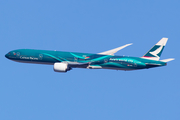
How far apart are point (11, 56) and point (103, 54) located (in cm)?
2303

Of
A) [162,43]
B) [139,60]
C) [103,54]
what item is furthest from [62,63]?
[162,43]

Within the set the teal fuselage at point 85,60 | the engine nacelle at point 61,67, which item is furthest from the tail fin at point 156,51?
the engine nacelle at point 61,67

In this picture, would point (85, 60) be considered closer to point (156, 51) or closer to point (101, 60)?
point (101, 60)

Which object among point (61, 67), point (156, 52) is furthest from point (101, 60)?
point (156, 52)

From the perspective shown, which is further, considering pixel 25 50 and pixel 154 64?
pixel 25 50

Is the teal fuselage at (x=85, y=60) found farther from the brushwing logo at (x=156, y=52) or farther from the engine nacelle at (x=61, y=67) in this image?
the brushwing logo at (x=156, y=52)

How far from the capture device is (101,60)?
92.6 meters

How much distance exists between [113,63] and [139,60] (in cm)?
596

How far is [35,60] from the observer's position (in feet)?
316

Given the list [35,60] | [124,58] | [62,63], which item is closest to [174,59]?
[124,58]

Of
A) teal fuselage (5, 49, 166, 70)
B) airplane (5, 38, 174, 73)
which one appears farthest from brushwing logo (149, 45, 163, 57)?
teal fuselage (5, 49, 166, 70)

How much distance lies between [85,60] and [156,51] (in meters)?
16.5

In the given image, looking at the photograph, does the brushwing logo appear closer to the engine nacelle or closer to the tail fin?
the tail fin

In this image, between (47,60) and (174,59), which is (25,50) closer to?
(47,60)
